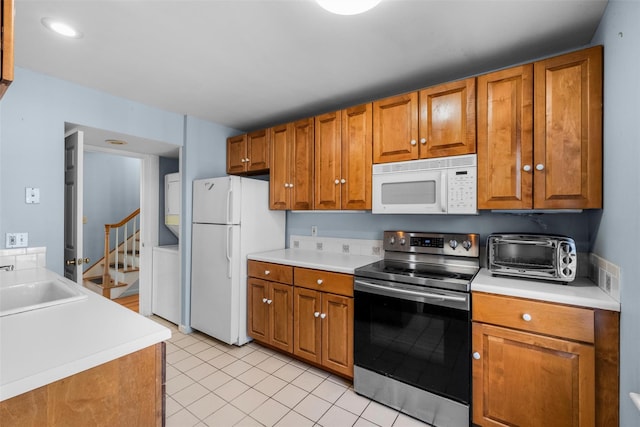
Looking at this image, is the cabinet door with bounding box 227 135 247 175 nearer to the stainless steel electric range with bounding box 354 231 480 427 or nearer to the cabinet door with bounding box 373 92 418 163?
the cabinet door with bounding box 373 92 418 163

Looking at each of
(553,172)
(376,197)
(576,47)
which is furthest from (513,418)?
(576,47)

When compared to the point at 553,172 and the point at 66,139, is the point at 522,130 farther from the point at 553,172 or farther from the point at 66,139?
the point at 66,139

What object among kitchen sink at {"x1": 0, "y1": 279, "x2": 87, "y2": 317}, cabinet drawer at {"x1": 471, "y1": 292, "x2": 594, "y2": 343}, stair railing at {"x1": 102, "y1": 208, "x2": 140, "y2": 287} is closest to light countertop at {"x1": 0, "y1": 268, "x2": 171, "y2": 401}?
kitchen sink at {"x1": 0, "y1": 279, "x2": 87, "y2": 317}

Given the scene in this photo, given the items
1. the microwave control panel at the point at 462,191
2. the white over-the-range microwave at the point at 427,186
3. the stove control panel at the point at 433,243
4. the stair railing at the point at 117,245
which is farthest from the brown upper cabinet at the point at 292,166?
the stair railing at the point at 117,245

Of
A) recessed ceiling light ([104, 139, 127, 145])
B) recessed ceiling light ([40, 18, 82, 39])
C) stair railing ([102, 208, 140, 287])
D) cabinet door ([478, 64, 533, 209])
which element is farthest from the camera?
stair railing ([102, 208, 140, 287])

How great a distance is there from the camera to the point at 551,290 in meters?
1.52

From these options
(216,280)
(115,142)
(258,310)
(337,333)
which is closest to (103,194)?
(115,142)

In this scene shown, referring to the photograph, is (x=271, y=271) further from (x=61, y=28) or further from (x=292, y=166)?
(x=61, y=28)

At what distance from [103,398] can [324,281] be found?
153cm

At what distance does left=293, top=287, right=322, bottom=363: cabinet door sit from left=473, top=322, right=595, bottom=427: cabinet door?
3.62ft

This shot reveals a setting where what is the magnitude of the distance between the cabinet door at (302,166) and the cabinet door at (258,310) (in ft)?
2.62

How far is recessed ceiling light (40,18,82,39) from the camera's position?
1.61 metres

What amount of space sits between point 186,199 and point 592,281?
3.33 m

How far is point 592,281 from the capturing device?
1.72m
